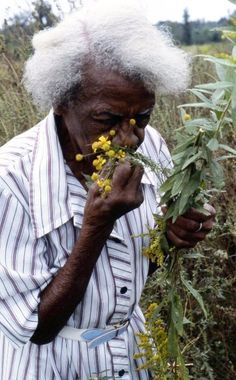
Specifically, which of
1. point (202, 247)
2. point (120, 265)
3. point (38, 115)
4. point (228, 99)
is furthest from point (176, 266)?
point (38, 115)

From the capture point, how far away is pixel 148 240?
6.11 feet

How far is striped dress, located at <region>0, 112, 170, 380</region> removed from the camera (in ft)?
5.32

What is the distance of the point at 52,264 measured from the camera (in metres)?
1.68

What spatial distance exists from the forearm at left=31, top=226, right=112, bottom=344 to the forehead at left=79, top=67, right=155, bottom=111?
28 centimetres

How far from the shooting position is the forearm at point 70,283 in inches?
62.1

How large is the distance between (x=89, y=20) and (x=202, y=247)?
1341mm

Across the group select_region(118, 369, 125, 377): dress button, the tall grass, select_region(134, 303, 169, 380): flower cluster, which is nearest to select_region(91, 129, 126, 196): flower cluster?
select_region(134, 303, 169, 380): flower cluster

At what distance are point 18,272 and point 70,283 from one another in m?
0.12

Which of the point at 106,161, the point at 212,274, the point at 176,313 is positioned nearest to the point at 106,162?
the point at 106,161

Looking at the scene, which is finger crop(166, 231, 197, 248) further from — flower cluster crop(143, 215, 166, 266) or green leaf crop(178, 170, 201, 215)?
green leaf crop(178, 170, 201, 215)

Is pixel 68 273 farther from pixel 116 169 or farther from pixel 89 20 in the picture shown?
pixel 89 20

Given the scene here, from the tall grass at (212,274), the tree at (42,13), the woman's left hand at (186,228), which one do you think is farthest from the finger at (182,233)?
the tree at (42,13)

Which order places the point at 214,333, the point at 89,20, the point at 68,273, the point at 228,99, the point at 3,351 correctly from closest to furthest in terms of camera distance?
the point at 228,99
the point at 68,273
the point at 89,20
the point at 3,351
the point at 214,333

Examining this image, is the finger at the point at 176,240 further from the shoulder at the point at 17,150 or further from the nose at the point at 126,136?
the shoulder at the point at 17,150
